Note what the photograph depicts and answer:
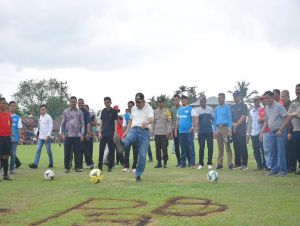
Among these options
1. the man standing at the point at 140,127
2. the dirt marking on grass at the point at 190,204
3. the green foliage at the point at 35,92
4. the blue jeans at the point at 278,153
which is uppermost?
the green foliage at the point at 35,92

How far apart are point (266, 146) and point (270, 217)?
6.29m

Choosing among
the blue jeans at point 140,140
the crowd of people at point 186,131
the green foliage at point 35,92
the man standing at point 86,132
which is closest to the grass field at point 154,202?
the blue jeans at point 140,140

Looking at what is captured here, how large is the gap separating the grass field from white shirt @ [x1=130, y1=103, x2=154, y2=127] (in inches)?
57.5

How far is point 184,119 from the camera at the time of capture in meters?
14.5

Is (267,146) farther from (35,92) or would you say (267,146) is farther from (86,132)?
(35,92)

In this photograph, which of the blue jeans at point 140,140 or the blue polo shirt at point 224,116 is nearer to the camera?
the blue jeans at point 140,140

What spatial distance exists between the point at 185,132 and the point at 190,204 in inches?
289

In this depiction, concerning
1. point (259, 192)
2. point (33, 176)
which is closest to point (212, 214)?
point (259, 192)

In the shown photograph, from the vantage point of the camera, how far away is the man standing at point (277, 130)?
36.1ft

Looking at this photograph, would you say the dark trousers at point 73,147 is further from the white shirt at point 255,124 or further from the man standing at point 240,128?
the white shirt at point 255,124

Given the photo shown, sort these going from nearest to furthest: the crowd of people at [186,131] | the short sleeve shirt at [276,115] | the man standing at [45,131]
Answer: the crowd of people at [186,131] → the short sleeve shirt at [276,115] → the man standing at [45,131]

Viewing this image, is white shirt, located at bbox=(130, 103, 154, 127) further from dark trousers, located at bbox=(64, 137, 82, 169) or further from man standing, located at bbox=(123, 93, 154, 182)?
dark trousers, located at bbox=(64, 137, 82, 169)

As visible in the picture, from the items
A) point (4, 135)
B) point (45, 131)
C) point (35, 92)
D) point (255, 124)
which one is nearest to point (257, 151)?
point (255, 124)

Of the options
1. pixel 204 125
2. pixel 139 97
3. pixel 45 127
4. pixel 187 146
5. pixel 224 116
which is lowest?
pixel 187 146
